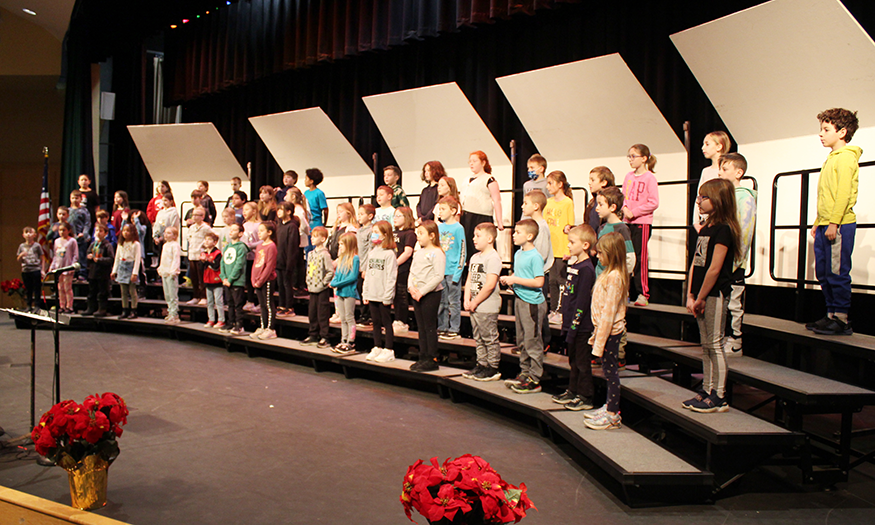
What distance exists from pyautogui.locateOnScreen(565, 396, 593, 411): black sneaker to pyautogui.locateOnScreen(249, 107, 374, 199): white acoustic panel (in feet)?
16.8

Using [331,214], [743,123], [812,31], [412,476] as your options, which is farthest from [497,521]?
[331,214]

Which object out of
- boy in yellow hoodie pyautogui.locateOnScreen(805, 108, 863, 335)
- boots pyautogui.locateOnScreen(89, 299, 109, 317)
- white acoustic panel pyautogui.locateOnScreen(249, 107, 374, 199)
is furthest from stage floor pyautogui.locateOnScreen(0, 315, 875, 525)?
white acoustic panel pyautogui.locateOnScreen(249, 107, 374, 199)

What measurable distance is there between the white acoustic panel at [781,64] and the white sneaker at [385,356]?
11.4ft

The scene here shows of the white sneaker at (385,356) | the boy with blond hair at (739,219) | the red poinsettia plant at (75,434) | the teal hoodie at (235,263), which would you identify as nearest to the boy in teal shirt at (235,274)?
the teal hoodie at (235,263)

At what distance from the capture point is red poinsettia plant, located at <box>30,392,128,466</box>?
8.98 ft

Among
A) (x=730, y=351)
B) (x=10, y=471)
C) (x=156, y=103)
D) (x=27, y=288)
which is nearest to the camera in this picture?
(x=10, y=471)

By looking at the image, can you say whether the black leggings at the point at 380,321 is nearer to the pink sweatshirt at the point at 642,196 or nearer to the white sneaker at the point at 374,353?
the white sneaker at the point at 374,353

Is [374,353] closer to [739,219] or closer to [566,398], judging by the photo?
[566,398]

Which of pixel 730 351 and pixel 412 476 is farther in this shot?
pixel 730 351

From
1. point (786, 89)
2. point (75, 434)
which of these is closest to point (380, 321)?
point (75, 434)

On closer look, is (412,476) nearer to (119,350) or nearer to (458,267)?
(458,267)

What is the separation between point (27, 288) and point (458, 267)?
7218mm

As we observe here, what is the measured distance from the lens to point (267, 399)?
4.81 metres

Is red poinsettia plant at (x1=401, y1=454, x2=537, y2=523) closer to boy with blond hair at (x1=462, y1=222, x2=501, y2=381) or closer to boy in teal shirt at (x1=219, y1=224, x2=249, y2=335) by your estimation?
boy with blond hair at (x1=462, y1=222, x2=501, y2=381)
